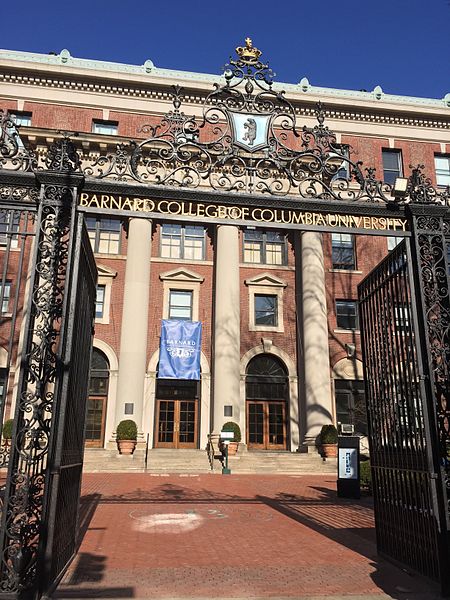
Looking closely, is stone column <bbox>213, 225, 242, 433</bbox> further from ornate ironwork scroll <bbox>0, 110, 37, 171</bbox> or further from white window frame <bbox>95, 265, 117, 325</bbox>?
ornate ironwork scroll <bbox>0, 110, 37, 171</bbox>

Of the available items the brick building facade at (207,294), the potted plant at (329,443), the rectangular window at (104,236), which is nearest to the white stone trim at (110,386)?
the brick building facade at (207,294)

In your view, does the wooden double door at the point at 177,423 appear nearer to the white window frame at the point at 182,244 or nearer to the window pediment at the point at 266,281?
the window pediment at the point at 266,281

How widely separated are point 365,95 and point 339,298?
13.1m

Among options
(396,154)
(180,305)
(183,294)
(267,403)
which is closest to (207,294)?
(183,294)

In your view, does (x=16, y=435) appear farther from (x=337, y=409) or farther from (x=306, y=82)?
(x=306, y=82)

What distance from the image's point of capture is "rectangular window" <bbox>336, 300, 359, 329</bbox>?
27922 mm

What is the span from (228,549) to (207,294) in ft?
67.5

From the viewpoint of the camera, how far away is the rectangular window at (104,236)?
27.4 metres

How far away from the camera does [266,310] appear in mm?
28328

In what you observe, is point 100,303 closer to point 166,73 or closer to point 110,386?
point 110,386

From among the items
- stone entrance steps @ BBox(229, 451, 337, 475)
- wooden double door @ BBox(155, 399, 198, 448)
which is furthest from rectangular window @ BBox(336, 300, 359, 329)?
wooden double door @ BBox(155, 399, 198, 448)

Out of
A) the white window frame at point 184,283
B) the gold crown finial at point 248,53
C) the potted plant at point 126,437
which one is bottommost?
the potted plant at point 126,437

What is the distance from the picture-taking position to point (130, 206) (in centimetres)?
664

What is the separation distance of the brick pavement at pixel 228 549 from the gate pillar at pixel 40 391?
0.60 metres
